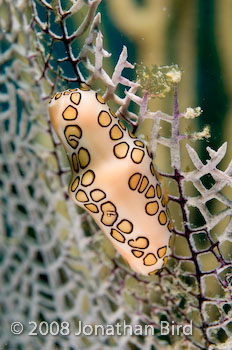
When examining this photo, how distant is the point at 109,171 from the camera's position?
1.13m

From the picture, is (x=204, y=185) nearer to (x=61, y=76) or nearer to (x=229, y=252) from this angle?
(x=229, y=252)

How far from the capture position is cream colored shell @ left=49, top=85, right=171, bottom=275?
43.8 inches

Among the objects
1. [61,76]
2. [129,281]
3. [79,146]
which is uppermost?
[61,76]

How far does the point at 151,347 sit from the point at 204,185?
1.01m

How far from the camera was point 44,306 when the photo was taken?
2121mm

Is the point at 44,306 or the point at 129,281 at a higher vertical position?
the point at 129,281

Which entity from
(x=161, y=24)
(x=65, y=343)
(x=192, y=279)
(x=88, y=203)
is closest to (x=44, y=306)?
(x=65, y=343)

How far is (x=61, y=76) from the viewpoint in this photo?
1371 millimetres

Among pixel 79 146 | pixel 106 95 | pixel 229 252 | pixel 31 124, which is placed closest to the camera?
pixel 79 146

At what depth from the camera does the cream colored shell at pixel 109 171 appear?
3.65 feet

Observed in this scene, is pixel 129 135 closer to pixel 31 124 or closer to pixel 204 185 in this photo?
pixel 204 185

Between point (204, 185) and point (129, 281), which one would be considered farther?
point (129, 281)

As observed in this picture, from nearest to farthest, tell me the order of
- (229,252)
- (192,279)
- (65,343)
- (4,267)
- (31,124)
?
(229,252), (192,279), (31,124), (65,343), (4,267)

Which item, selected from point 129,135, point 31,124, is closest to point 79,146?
point 129,135
